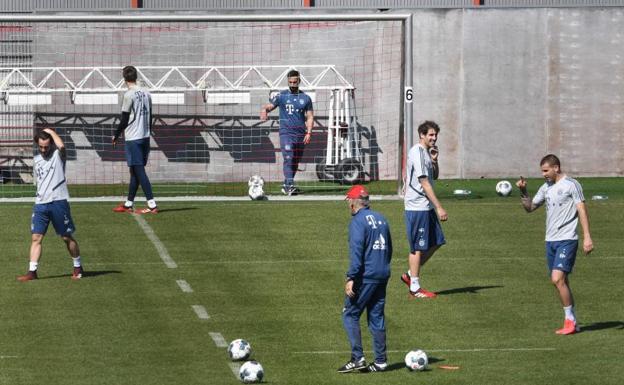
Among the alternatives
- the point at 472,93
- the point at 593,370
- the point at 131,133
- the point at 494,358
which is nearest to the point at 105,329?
the point at 494,358

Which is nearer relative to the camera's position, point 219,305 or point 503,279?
point 219,305

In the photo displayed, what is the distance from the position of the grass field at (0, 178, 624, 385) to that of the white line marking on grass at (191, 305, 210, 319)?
0.24ft

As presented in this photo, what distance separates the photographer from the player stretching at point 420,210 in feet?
55.7

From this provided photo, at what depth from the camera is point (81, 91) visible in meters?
30.4

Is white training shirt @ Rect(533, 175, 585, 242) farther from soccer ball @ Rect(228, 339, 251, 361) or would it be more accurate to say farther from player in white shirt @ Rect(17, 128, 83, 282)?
player in white shirt @ Rect(17, 128, 83, 282)

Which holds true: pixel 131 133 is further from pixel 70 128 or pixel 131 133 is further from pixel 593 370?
pixel 593 370

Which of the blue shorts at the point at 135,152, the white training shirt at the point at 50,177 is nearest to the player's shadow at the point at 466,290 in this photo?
the white training shirt at the point at 50,177

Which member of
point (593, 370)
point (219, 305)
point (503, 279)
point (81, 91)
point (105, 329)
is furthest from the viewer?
point (81, 91)

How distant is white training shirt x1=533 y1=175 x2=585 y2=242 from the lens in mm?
15320

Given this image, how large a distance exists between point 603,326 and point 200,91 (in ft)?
55.1

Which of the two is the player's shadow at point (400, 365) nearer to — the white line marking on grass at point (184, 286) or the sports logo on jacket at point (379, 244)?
the sports logo on jacket at point (379, 244)

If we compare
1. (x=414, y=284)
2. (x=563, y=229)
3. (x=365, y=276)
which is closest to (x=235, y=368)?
(x=365, y=276)

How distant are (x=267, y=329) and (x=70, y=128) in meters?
16.3

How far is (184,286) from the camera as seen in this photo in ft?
59.4
